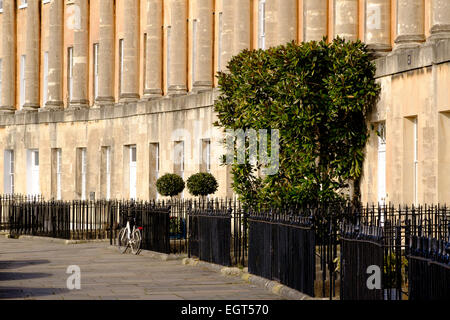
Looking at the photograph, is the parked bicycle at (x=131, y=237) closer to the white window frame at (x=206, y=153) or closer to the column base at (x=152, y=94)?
the white window frame at (x=206, y=153)

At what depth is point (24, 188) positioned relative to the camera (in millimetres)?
44875

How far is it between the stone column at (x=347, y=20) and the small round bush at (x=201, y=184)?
6983 mm

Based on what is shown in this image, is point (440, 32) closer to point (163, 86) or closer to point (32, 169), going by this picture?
point (163, 86)

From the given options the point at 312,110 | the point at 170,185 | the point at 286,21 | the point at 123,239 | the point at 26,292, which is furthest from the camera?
the point at 170,185

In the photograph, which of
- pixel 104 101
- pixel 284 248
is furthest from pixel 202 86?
pixel 284 248

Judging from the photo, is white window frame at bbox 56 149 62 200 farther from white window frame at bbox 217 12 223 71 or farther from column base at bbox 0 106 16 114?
white window frame at bbox 217 12 223 71

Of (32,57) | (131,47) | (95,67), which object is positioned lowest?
(95,67)

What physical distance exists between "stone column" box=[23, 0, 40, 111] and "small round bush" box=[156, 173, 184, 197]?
630 inches

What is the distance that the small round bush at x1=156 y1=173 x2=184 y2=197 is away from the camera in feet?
102

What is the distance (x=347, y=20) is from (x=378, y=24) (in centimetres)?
146

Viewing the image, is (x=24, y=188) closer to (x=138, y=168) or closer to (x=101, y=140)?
(x=101, y=140)

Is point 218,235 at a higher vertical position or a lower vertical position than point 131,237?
higher

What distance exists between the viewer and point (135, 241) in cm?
2555
